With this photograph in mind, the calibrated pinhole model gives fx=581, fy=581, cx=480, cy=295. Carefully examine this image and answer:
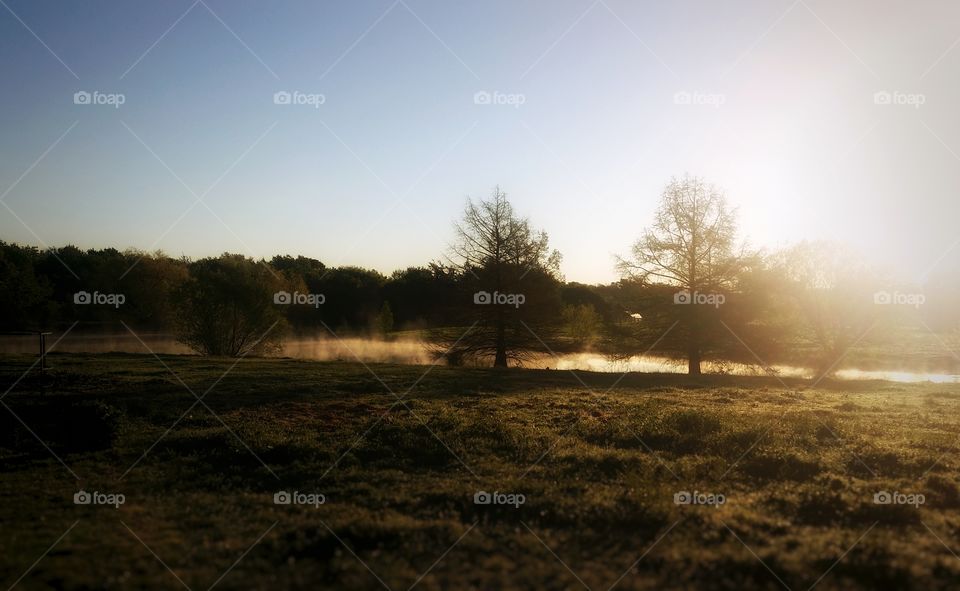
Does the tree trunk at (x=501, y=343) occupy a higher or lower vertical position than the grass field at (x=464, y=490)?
higher

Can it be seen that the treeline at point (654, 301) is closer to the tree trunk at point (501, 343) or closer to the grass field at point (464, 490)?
the tree trunk at point (501, 343)

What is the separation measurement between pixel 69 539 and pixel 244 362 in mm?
28570

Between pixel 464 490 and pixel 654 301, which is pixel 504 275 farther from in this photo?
pixel 464 490

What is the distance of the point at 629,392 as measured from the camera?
90.5 feet

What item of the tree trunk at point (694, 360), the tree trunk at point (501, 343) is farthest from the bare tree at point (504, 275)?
the tree trunk at point (694, 360)

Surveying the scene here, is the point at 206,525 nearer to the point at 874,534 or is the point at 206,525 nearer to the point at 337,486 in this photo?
the point at 337,486

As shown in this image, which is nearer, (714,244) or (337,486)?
(337,486)

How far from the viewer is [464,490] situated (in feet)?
37.8

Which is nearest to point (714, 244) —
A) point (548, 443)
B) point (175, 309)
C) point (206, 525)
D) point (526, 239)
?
point (526, 239)

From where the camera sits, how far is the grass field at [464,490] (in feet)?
24.9

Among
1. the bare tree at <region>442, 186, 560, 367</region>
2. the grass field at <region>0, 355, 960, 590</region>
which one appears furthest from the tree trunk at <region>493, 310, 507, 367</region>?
the grass field at <region>0, 355, 960, 590</region>

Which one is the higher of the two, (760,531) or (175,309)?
(175,309)

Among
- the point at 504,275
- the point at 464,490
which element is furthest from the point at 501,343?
the point at 464,490

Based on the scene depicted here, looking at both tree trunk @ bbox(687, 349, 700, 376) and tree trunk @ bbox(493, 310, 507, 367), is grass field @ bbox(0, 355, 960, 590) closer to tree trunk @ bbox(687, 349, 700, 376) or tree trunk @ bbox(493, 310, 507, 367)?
tree trunk @ bbox(687, 349, 700, 376)
